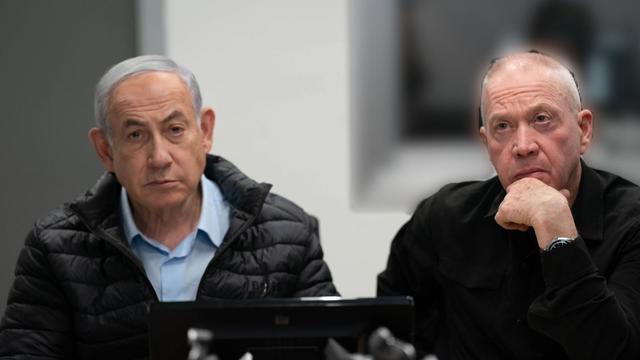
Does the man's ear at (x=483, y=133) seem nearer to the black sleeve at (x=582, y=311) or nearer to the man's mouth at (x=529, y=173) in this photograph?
the man's mouth at (x=529, y=173)

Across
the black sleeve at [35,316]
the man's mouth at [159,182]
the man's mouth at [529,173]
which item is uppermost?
the man's mouth at [529,173]

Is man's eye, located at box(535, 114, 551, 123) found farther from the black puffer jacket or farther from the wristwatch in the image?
the black puffer jacket

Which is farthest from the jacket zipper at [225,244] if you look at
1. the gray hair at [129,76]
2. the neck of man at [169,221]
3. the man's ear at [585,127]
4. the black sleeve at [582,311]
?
the man's ear at [585,127]

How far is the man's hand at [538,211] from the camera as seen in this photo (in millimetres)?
1920

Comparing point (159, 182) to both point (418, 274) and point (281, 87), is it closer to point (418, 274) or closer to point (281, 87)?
point (418, 274)

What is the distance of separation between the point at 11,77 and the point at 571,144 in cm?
221

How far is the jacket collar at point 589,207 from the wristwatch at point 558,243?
134 mm

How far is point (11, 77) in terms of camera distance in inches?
132

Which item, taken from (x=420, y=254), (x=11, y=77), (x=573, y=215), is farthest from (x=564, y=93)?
(x=11, y=77)

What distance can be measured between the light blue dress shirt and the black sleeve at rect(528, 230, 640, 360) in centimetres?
83

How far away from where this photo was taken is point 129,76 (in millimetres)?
2203

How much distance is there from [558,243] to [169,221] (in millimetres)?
985

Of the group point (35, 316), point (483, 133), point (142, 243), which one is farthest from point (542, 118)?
point (35, 316)

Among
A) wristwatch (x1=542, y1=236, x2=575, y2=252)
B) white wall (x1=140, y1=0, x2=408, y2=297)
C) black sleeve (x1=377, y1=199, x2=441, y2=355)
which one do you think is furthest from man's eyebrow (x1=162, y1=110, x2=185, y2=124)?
Answer: white wall (x1=140, y1=0, x2=408, y2=297)
